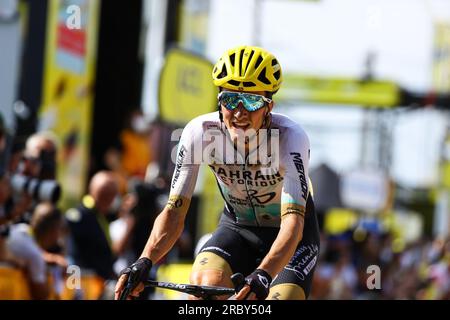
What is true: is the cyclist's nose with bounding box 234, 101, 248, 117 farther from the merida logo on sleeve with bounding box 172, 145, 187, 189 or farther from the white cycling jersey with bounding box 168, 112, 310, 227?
the merida logo on sleeve with bounding box 172, 145, 187, 189

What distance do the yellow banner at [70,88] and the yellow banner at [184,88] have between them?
111cm

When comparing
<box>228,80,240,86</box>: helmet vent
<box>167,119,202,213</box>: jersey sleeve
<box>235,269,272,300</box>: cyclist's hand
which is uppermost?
<box>228,80,240,86</box>: helmet vent

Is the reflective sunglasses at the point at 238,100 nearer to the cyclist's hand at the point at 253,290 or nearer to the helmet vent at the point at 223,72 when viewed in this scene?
the helmet vent at the point at 223,72

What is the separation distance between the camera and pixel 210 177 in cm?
1430

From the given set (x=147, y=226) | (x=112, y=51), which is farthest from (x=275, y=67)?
(x=112, y=51)

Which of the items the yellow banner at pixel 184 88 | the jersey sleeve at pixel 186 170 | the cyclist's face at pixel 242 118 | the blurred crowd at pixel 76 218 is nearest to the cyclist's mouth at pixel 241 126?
the cyclist's face at pixel 242 118

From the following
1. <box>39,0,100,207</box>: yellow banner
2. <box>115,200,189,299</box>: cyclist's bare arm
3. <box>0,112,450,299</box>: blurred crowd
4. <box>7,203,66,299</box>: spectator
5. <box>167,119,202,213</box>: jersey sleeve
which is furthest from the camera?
<box>39,0,100,207</box>: yellow banner

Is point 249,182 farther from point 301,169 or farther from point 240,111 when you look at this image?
point 240,111

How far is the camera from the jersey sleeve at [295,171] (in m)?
5.50

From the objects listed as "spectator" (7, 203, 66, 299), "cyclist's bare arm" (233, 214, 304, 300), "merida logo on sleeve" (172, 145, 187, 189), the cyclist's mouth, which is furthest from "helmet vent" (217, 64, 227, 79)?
"spectator" (7, 203, 66, 299)

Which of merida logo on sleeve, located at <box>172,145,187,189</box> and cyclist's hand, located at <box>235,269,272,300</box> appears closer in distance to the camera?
cyclist's hand, located at <box>235,269,272,300</box>

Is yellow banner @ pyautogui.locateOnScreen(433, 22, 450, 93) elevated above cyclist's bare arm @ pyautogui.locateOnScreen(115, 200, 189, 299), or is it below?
above

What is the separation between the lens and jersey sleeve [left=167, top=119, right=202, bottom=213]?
18.6 ft

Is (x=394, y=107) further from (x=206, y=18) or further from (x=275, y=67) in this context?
(x=275, y=67)
